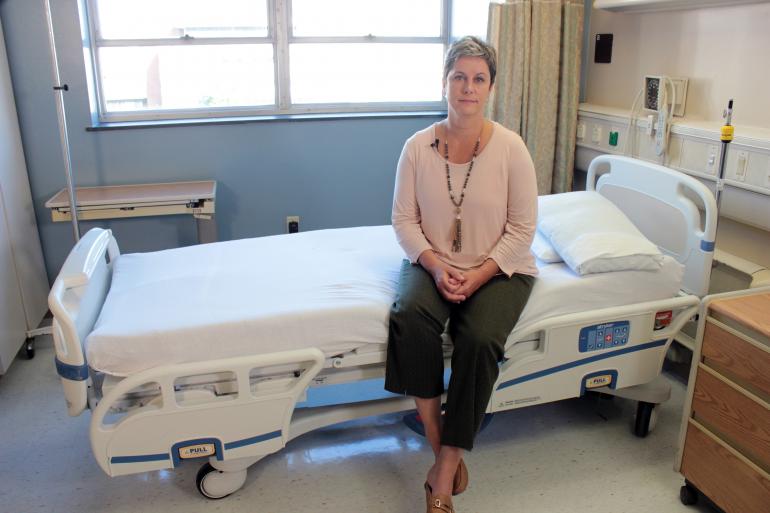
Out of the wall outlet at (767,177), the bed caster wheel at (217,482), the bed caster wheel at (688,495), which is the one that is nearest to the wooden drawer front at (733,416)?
the bed caster wheel at (688,495)

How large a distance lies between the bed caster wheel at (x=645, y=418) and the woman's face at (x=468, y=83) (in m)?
1.19

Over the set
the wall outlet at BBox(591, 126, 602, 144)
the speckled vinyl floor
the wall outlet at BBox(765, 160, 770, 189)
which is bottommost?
the speckled vinyl floor

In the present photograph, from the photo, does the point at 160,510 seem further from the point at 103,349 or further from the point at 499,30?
the point at 499,30

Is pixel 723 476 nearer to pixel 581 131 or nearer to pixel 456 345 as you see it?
pixel 456 345

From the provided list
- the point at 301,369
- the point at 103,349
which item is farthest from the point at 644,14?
the point at 103,349

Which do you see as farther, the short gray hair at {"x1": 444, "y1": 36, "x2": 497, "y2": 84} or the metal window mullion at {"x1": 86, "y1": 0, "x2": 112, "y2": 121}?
the metal window mullion at {"x1": 86, "y1": 0, "x2": 112, "y2": 121}

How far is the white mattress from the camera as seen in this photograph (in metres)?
1.84

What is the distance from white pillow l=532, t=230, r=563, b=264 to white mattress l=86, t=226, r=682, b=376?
3 cm

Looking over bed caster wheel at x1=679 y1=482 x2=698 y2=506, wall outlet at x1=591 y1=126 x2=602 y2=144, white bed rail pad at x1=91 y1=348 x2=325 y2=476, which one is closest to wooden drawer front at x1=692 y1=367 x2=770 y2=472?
bed caster wheel at x1=679 y1=482 x2=698 y2=506

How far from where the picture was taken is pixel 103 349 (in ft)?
5.89

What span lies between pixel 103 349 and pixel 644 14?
2.65m

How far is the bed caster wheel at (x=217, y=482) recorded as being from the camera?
206 centimetres

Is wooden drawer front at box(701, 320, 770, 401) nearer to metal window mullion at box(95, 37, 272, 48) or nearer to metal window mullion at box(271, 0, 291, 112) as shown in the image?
metal window mullion at box(271, 0, 291, 112)

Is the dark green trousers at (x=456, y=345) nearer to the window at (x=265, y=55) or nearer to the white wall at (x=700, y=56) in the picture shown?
the white wall at (x=700, y=56)
